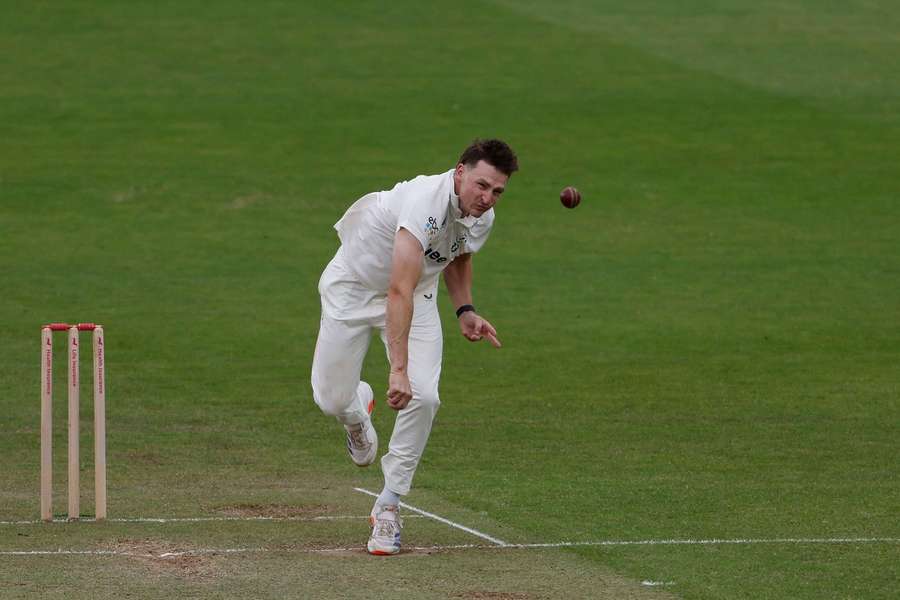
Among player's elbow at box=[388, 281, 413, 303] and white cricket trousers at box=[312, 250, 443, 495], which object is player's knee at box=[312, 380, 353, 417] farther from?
player's elbow at box=[388, 281, 413, 303]

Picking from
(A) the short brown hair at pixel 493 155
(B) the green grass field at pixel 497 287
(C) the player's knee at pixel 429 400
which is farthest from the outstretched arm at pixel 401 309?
(B) the green grass field at pixel 497 287

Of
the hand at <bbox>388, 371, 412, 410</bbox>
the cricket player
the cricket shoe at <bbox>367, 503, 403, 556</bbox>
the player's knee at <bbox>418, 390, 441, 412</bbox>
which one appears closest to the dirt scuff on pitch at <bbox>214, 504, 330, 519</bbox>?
the cricket player

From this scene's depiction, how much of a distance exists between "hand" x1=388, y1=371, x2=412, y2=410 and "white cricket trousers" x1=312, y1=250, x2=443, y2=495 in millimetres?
378

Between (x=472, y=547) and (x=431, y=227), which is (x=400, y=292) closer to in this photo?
(x=431, y=227)

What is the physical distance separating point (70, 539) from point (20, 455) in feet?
9.12

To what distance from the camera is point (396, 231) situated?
7480mm

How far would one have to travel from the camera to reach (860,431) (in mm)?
11234

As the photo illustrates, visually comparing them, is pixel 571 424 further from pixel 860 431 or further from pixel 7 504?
pixel 7 504

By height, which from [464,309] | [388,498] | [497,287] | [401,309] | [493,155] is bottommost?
[497,287]

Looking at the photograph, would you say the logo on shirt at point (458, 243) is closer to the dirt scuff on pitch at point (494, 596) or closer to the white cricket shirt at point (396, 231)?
the white cricket shirt at point (396, 231)

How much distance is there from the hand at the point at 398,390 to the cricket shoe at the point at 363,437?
1108 mm

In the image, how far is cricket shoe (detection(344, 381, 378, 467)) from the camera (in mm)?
8289

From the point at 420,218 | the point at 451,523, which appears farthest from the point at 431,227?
the point at 451,523

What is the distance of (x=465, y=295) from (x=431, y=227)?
3.36 ft
